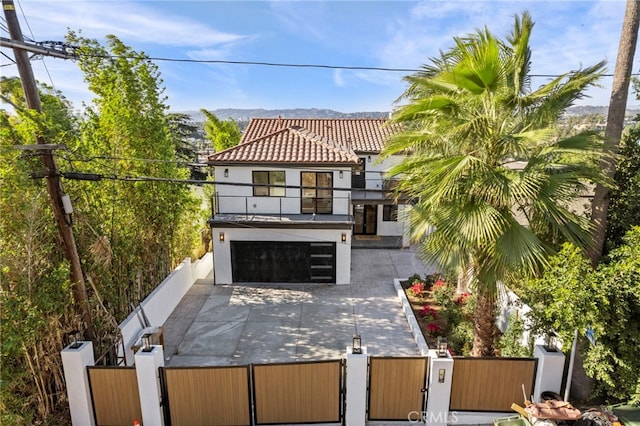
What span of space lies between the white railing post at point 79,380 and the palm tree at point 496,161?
6631mm

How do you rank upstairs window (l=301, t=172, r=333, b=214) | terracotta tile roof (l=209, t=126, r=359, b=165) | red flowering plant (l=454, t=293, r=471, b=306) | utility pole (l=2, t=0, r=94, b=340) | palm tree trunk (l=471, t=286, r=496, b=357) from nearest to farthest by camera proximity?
utility pole (l=2, t=0, r=94, b=340) < palm tree trunk (l=471, t=286, r=496, b=357) < red flowering plant (l=454, t=293, r=471, b=306) < terracotta tile roof (l=209, t=126, r=359, b=165) < upstairs window (l=301, t=172, r=333, b=214)

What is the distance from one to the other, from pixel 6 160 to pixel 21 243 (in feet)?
4.55

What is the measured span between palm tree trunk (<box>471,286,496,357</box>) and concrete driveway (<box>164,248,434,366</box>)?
211cm

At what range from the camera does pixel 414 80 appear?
7043 millimetres

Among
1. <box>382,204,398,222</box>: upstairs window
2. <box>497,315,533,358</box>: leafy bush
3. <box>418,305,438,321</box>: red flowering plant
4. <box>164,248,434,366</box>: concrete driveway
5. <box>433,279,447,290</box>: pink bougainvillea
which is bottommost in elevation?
<box>164,248,434,366</box>: concrete driveway

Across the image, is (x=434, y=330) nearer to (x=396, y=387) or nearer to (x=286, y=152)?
(x=396, y=387)

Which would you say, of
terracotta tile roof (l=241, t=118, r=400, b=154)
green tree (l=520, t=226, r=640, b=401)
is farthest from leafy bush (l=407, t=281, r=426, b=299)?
terracotta tile roof (l=241, t=118, r=400, b=154)

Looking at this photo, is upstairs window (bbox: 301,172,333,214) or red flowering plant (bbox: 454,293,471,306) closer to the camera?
red flowering plant (bbox: 454,293,471,306)

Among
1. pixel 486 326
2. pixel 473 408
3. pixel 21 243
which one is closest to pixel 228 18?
pixel 21 243

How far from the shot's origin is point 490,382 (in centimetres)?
694

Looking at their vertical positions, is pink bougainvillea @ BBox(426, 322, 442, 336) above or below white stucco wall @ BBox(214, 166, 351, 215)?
below

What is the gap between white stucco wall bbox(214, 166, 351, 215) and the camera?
13484mm

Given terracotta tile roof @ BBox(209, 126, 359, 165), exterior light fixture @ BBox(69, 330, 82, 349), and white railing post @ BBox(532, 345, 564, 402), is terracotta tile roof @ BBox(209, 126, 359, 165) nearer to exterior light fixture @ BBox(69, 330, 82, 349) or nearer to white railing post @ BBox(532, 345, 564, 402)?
exterior light fixture @ BBox(69, 330, 82, 349)

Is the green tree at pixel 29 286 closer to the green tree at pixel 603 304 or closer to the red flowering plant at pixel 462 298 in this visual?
the green tree at pixel 603 304
